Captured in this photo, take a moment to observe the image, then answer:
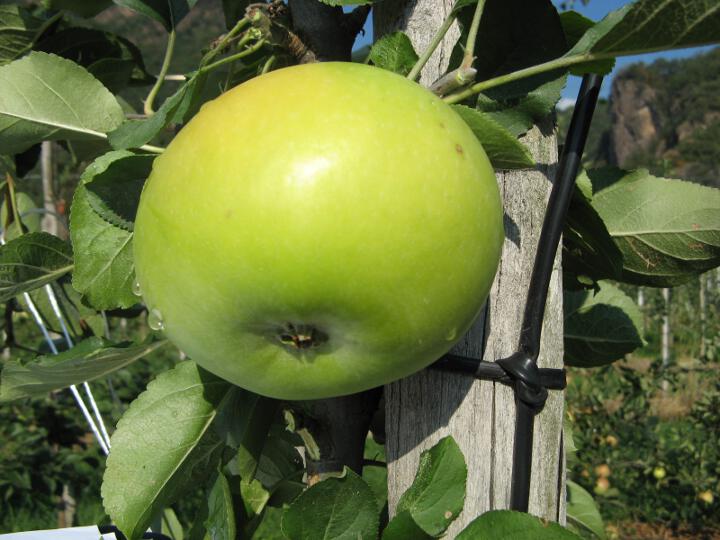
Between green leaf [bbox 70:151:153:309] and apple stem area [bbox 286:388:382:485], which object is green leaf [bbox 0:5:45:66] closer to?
green leaf [bbox 70:151:153:309]

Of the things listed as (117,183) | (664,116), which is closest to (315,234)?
(117,183)

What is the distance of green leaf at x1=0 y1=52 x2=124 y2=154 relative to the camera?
78cm

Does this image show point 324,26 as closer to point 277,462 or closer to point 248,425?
point 248,425

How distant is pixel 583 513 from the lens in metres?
1.14

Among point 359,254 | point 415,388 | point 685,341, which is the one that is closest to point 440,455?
point 415,388

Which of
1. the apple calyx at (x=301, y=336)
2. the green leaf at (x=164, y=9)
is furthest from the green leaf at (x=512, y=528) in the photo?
the green leaf at (x=164, y=9)

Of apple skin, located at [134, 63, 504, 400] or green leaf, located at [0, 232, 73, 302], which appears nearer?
apple skin, located at [134, 63, 504, 400]

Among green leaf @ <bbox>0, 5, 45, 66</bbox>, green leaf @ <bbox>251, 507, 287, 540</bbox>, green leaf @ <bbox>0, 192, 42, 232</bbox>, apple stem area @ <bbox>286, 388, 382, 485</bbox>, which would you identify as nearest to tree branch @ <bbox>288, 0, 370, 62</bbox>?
apple stem area @ <bbox>286, 388, 382, 485</bbox>

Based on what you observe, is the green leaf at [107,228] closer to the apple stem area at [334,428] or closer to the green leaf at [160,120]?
the green leaf at [160,120]

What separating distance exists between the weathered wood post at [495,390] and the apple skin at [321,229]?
146 mm

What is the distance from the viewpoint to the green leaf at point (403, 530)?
0.61 m

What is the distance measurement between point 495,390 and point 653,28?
1.12ft

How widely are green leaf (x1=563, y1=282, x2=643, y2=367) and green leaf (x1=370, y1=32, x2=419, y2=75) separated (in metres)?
0.49

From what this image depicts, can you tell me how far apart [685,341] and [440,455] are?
10285 millimetres
